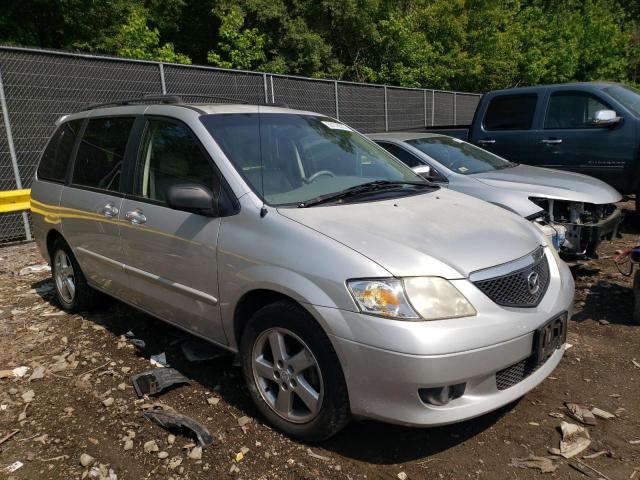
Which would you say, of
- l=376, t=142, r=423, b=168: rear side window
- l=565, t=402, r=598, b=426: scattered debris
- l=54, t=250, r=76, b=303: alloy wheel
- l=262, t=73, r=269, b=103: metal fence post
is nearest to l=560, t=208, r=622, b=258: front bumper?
l=376, t=142, r=423, b=168: rear side window

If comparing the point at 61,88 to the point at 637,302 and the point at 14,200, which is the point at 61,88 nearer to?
the point at 14,200

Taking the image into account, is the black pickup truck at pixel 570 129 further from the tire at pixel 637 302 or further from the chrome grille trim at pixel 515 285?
the chrome grille trim at pixel 515 285

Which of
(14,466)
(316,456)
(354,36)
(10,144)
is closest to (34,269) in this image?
(10,144)

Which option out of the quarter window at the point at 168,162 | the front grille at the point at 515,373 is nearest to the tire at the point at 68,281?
the quarter window at the point at 168,162

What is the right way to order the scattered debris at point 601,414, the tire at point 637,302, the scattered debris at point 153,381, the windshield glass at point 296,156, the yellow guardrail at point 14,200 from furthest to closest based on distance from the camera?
the yellow guardrail at point 14,200
the tire at point 637,302
the scattered debris at point 153,381
the windshield glass at point 296,156
the scattered debris at point 601,414

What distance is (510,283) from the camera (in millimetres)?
2551

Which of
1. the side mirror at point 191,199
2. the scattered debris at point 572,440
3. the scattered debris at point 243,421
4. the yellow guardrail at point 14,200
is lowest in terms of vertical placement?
the scattered debris at point 572,440

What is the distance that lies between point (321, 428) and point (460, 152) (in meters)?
4.57

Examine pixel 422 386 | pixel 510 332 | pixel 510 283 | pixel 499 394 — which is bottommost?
pixel 499 394

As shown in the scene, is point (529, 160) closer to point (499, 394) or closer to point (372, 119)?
point (499, 394)

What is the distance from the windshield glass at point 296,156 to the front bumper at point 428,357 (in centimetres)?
95

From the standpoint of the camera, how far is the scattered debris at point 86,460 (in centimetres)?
265

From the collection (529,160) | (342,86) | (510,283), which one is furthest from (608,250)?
(342,86)

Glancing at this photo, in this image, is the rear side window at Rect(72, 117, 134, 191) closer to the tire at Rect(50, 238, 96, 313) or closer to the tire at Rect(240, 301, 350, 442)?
the tire at Rect(50, 238, 96, 313)
